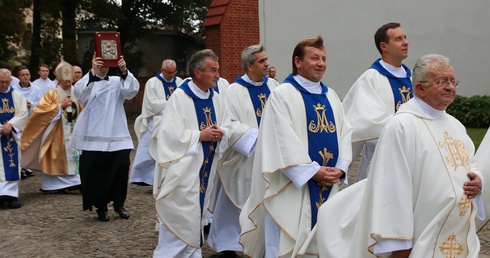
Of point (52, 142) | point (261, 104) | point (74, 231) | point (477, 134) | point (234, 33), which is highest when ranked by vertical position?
point (234, 33)

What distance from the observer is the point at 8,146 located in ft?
32.7

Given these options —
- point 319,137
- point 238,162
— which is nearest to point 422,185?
point 319,137

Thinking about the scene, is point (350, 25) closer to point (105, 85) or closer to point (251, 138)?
point (105, 85)

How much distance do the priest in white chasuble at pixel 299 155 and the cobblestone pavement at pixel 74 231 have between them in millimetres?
1889

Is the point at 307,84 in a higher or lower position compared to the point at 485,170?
higher

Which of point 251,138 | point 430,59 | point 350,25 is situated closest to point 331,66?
point 350,25

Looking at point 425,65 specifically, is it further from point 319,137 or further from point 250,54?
point 250,54

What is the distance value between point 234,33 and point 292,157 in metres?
13.8

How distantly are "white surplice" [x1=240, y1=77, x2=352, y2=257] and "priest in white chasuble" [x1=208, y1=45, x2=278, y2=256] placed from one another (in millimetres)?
1346

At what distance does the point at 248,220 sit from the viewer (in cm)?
566

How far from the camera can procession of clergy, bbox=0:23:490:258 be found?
12.3 ft

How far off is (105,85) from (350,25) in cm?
1037

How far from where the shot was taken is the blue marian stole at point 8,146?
9.86 meters

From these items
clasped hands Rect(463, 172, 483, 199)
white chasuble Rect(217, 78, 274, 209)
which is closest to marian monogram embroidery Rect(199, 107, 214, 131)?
white chasuble Rect(217, 78, 274, 209)
